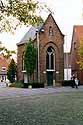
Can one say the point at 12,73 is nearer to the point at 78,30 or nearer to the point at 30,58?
the point at 30,58

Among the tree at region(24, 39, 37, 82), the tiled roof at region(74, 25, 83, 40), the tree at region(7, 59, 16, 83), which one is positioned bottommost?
the tree at region(7, 59, 16, 83)

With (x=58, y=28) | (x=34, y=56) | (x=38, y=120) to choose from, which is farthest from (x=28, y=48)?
(x=38, y=120)

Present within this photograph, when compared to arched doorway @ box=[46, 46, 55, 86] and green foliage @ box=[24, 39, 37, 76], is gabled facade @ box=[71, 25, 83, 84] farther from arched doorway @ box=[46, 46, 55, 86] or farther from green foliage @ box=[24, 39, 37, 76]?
green foliage @ box=[24, 39, 37, 76]

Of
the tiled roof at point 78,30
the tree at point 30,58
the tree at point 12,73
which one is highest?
the tiled roof at point 78,30

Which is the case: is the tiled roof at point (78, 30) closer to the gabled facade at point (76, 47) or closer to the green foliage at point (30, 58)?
the gabled facade at point (76, 47)

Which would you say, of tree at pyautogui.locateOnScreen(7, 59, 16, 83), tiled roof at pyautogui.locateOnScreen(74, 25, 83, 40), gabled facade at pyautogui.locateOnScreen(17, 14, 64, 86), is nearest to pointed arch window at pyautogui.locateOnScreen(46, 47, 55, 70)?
gabled facade at pyautogui.locateOnScreen(17, 14, 64, 86)

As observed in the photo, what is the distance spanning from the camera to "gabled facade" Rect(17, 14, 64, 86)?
244 ft

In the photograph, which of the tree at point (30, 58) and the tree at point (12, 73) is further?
the tree at point (12, 73)

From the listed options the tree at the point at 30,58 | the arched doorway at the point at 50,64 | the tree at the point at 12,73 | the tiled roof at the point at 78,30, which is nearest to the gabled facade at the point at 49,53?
the arched doorway at the point at 50,64

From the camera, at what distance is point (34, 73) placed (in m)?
74.9

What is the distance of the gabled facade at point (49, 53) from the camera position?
7431cm

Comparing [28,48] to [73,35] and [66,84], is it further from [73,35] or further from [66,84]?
[73,35]

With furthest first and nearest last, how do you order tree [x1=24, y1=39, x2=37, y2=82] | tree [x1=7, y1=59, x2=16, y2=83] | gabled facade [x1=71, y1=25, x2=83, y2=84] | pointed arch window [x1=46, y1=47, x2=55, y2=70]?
tree [x1=7, y1=59, x2=16, y2=83]
gabled facade [x1=71, y1=25, x2=83, y2=84]
pointed arch window [x1=46, y1=47, x2=55, y2=70]
tree [x1=24, y1=39, x2=37, y2=82]

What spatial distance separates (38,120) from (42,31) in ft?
193
